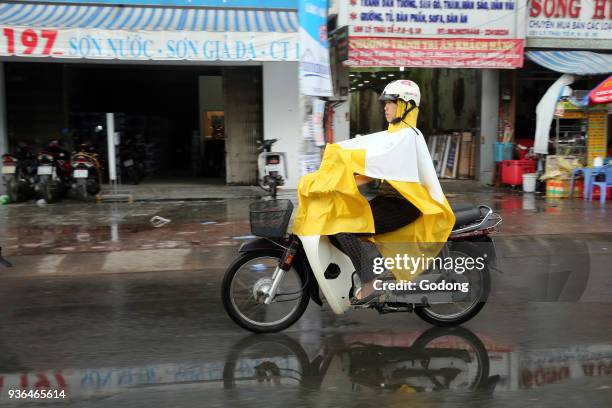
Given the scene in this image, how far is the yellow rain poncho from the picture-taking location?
14.2 ft

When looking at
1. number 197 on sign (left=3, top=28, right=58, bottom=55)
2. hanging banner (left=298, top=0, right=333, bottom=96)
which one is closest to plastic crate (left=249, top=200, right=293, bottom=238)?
hanging banner (left=298, top=0, right=333, bottom=96)

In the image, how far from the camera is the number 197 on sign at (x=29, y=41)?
1126cm

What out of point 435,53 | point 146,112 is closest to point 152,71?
point 146,112

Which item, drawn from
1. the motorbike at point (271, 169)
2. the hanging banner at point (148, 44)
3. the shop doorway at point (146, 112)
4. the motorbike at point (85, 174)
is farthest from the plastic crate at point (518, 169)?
the motorbike at point (85, 174)

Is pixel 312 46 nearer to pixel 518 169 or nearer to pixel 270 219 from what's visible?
pixel 270 219

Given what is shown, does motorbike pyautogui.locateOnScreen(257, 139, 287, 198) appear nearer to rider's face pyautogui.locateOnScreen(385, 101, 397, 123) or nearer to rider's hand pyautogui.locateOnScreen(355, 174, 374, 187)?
rider's face pyautogui.locateOnScreen(385, 101, 397, 123)

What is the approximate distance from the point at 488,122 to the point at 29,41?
10.6 metres

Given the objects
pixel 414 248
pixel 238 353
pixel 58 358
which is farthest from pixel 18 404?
pixel 414 248

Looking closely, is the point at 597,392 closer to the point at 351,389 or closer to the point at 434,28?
the point at 351,389

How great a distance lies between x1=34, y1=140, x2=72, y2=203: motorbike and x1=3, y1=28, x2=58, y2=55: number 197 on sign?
2.08m

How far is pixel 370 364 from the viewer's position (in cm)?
424

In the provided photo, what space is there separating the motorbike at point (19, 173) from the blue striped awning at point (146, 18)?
267cm

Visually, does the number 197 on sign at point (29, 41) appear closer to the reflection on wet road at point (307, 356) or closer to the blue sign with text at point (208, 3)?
the blue sign with text at point (208, 3)

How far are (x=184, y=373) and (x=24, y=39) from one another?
9.47 metres
